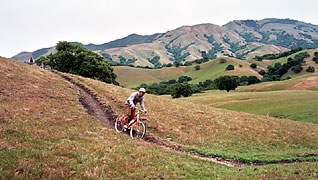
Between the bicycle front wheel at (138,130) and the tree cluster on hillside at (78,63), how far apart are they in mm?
56820

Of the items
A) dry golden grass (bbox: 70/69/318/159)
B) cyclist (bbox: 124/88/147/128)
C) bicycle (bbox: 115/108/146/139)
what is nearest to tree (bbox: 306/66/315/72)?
dry golden grass (bbox: 70/69/318/159)

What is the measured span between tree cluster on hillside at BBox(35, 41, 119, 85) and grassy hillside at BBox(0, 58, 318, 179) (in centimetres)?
3805

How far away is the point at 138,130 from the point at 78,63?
62.9 meters

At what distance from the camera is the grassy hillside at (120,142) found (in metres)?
8.27

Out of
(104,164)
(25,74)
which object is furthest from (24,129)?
(25,74)

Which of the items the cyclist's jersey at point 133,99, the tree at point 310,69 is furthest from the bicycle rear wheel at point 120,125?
the tree at point 310,69

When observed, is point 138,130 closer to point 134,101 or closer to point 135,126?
point 135,126

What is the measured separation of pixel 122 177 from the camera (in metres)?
8.09

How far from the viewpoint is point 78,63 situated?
71.3 meters

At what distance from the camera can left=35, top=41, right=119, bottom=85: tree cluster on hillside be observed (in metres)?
69.6

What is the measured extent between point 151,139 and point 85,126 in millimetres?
5641

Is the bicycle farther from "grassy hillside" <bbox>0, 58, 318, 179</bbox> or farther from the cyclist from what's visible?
"grassy hillside" <bbox>0, 58, 318, 179</bbox>

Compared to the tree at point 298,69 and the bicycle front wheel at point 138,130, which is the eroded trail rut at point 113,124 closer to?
the bicycle front wheel at point 138,130

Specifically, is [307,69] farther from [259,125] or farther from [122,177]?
[122,177]
